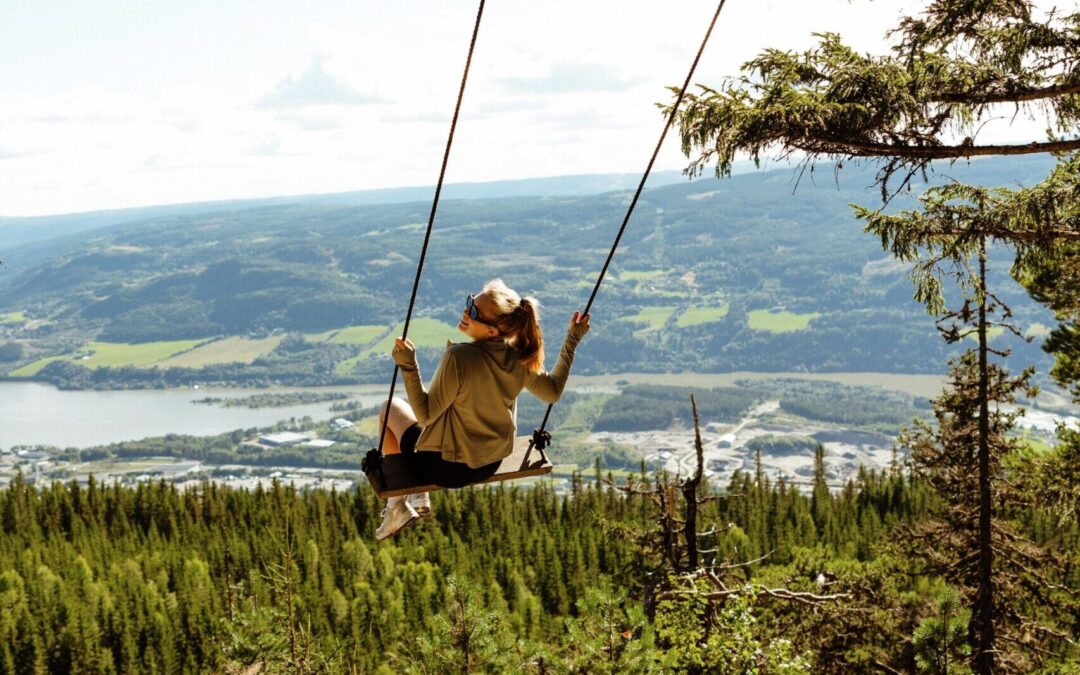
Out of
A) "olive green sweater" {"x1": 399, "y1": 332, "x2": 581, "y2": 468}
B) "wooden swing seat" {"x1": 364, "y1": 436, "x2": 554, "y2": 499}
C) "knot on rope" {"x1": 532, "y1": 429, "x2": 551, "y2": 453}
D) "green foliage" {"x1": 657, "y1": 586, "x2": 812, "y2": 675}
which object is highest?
"olive green sweater" {"x1": 399, "y1": 332, "x2": 581, "y2": 468}

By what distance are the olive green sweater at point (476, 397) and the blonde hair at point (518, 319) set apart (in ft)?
0.23

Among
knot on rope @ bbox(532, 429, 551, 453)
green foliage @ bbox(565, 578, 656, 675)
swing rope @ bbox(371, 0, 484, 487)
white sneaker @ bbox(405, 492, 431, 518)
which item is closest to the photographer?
swing rope @ bbox(371, 0, 484, 487)

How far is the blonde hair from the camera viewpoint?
646 cm

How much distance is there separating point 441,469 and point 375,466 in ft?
1.41

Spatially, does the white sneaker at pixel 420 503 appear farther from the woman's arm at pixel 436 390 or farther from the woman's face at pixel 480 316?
the woman's face at pixel 480 316

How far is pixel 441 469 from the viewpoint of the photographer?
6824mm

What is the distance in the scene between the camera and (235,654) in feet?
55.0

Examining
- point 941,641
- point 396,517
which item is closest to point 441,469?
point 396,517

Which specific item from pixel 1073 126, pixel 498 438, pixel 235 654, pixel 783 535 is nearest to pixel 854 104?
pixel 1073 126

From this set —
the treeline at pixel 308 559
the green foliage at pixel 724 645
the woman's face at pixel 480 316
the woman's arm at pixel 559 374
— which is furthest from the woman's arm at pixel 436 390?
the treeline at pixel 308 559

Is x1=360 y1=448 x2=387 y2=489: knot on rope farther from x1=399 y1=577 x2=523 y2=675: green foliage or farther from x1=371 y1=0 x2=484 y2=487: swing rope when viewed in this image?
x1=399 y1=577 x2=523 y2=675: green foliage

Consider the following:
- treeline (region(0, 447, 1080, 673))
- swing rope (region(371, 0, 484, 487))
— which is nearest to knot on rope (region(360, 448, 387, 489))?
swing rope (region(371, 0, 484, 487))

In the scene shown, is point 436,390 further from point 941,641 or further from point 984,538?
point 984,538

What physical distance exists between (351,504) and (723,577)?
6704 centimetres
